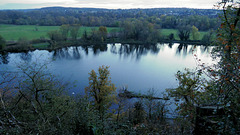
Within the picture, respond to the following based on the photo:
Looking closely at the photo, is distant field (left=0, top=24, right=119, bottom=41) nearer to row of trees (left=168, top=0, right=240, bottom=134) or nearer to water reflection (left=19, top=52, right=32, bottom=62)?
water reflection (left=19, top=52, right=32, bottom=62)

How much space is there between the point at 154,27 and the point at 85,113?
193 feet

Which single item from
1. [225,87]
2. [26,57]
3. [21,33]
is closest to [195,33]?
[26,57]

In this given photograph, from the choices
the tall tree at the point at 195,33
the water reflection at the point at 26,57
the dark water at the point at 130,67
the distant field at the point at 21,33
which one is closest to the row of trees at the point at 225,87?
the dark water at the point at 130,67

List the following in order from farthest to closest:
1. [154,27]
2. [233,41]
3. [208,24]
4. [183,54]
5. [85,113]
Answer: [154,27], [208,24], [183,54], [85,113], [233,41]

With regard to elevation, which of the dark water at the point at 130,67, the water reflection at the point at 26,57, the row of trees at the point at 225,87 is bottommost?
the dark water at the point at 130,67

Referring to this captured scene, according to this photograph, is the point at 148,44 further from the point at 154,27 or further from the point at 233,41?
the point at 233,41

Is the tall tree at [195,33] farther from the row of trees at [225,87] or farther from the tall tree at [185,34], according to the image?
the row of trees at [225,87]

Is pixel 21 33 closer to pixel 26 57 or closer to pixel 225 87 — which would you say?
pixel 26 57

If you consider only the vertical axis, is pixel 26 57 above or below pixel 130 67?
above

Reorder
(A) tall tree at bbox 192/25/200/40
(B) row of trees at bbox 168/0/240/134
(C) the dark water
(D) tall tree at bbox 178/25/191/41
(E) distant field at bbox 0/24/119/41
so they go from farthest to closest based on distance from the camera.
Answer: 1. (D) tall tree at bbox 178/25/191/41
2. (A) tall tree at bbox 192/25/200/40
3. (E) distant field at bbox 0/24/119/41
4. (C) the dark water
5. (B) row of trees at bbox 168/0/240/134

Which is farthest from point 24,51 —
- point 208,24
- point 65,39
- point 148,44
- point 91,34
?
point 208,24

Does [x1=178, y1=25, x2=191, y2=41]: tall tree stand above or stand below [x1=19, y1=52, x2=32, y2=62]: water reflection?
above

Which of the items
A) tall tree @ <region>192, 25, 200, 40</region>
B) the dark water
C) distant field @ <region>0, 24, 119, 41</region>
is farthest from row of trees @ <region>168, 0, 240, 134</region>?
distant field @ <region>0, 24, 119, 41</region>

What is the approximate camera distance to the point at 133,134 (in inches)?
205
